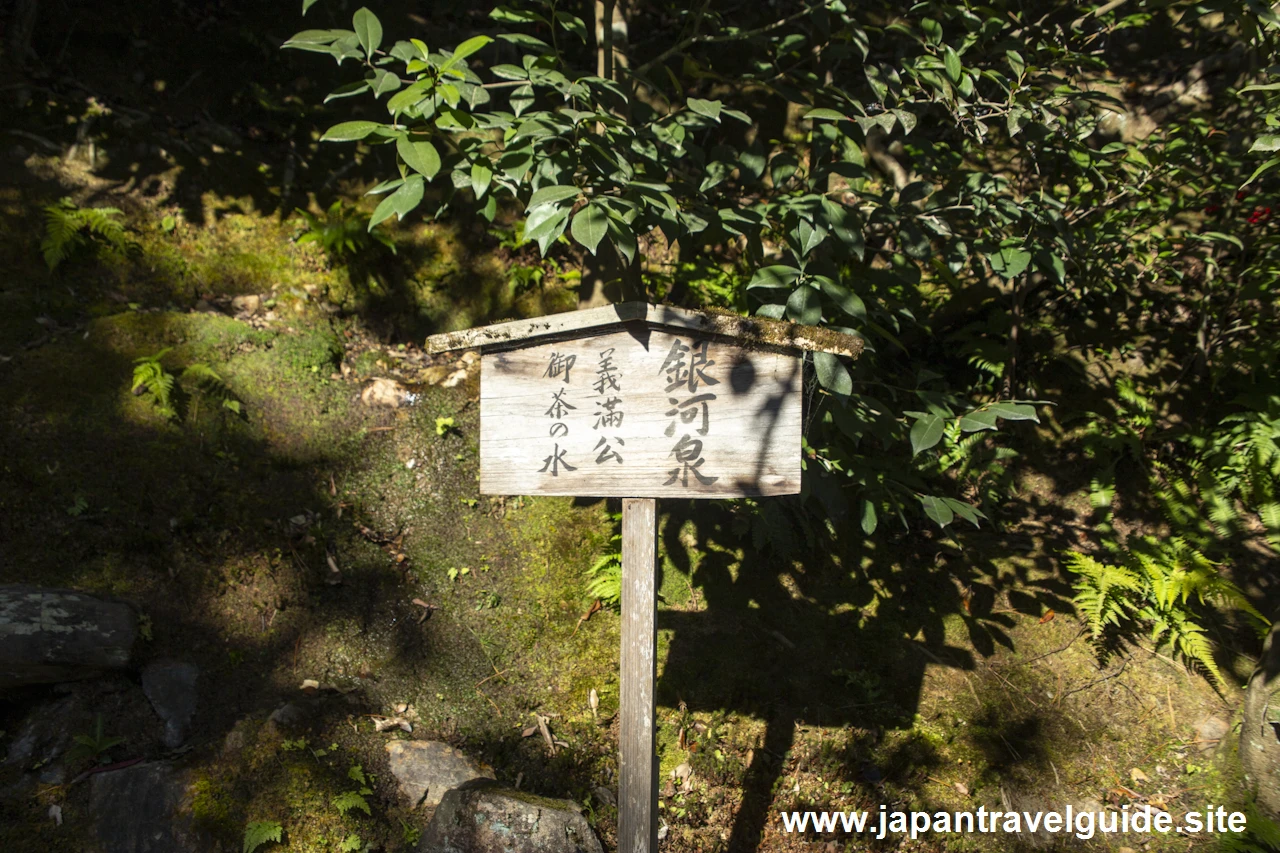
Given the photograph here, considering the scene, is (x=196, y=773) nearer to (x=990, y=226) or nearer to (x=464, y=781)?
(x=464, y=781)

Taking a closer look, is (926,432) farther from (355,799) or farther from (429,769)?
(355,799)

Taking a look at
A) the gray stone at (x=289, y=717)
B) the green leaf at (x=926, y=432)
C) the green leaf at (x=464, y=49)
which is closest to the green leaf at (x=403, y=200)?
the green leaf at (x=464, y=49)

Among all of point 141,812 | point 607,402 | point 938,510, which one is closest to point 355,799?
point 141,812

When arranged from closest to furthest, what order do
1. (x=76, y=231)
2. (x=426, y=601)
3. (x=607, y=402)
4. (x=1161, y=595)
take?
(x=607, y=402) < (x=1161, y=595) < (x=426, y=601) < (x=76, y=231)

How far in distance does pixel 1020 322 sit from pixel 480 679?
455 cm

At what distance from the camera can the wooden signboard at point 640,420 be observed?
2.56 meters

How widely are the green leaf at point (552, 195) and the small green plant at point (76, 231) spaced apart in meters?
4.41

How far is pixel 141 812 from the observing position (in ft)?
10.7

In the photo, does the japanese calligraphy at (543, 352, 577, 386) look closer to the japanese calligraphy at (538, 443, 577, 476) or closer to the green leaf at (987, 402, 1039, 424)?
the japanese calligraphy at (538, 443, 577, 476)

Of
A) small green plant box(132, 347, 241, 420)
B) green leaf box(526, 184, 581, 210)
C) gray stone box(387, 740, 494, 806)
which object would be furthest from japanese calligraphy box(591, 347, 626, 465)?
small green plant box(132, 347, 241, 420)

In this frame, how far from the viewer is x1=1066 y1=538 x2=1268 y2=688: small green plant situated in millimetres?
4281

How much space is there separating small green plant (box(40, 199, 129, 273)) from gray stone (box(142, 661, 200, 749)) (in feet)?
9.95

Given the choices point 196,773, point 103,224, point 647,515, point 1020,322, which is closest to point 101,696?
point 196,773

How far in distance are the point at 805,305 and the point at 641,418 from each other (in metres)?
0.91
